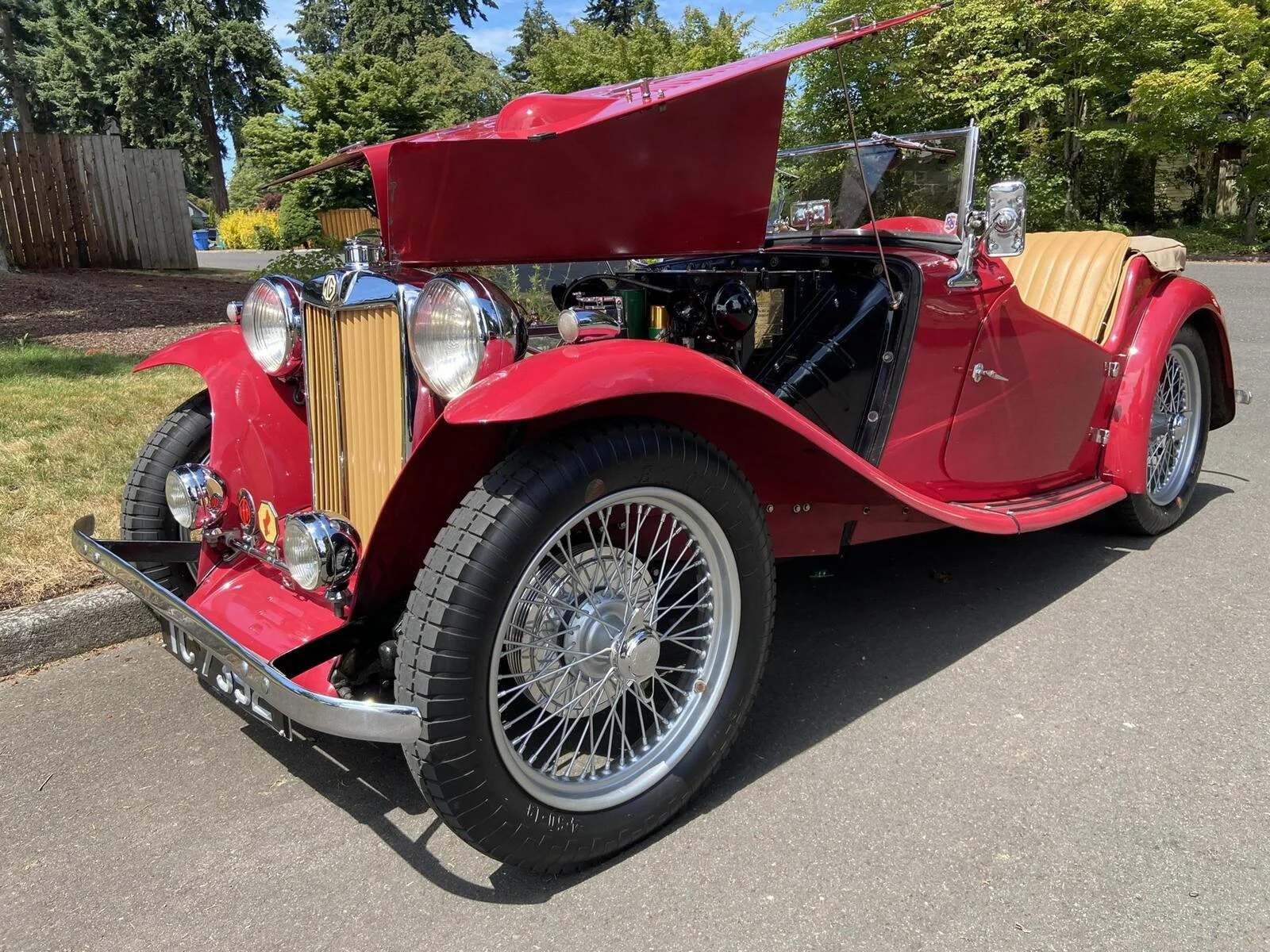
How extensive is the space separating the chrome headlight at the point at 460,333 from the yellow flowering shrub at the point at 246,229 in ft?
95.9

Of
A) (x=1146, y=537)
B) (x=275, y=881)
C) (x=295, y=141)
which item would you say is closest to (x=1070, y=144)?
(x=295, y=141)

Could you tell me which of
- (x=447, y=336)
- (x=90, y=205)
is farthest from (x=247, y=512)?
(x=90, y=205)

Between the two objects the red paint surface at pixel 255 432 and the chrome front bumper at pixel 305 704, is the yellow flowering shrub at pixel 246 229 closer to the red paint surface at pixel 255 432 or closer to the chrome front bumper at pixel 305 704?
the red paint surface at pixel 255 432

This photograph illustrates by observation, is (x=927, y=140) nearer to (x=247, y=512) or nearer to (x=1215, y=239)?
(x=247, y=512)

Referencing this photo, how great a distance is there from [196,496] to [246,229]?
104 ft

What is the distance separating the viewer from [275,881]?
204 centimetres

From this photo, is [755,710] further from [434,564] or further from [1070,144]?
[1070,144]

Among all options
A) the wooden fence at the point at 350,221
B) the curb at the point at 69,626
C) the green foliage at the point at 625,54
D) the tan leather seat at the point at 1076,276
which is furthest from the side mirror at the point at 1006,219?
the green foliage at the point at 625,54

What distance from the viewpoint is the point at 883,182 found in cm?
348

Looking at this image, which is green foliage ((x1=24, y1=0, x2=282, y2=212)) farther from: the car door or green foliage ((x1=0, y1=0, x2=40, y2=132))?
the car door

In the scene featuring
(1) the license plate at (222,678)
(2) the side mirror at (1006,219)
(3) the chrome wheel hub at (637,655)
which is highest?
(2) the side mirror at (1006,219)

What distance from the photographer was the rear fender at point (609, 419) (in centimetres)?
183

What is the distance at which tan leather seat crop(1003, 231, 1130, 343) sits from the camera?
12.6 ft

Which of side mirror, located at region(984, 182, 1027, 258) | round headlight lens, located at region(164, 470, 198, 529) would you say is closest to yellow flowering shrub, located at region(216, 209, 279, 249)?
round headlight lens, located at region(164, 470, 198, 529)
